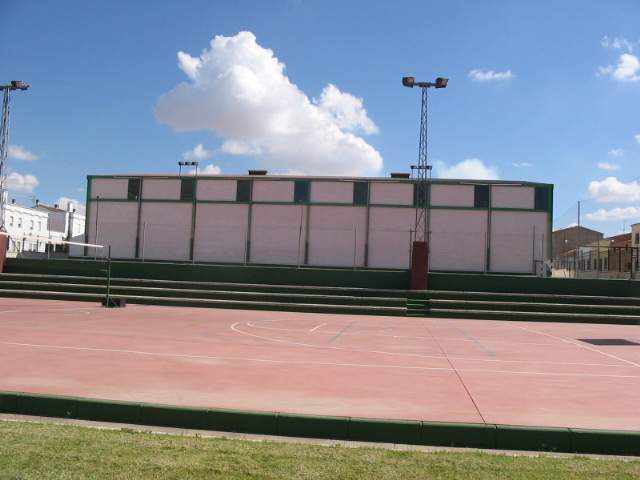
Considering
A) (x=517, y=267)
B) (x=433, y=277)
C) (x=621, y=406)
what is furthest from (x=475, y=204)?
(x=621, y=406)

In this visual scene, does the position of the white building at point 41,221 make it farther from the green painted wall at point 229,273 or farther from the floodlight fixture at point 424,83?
the floodlight fixture at point 424,83

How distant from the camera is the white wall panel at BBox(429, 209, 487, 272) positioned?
3331 centimetres

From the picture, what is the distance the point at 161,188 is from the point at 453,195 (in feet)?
60.3

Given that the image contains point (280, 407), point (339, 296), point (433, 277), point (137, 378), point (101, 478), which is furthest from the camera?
point (433, 277)

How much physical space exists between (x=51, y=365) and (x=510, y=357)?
873 centimetres

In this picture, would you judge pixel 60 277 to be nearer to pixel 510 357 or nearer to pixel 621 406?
pixel 510 357

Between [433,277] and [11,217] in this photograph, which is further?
[11,217]

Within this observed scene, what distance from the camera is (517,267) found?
33156 millimetres

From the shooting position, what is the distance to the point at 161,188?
37.0 metres

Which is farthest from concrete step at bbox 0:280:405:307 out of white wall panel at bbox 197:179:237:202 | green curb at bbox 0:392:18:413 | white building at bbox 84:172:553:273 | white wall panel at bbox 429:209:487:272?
green curb at bbox 0:392:18:413

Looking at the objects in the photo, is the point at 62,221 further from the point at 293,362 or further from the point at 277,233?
the point at 293,362

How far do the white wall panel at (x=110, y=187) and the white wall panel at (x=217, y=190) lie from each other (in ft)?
16.5

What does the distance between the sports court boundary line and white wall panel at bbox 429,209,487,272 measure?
1096 inches

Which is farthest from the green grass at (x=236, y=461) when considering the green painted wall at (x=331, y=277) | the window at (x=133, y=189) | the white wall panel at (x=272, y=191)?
the window at (x=133, y=189)
